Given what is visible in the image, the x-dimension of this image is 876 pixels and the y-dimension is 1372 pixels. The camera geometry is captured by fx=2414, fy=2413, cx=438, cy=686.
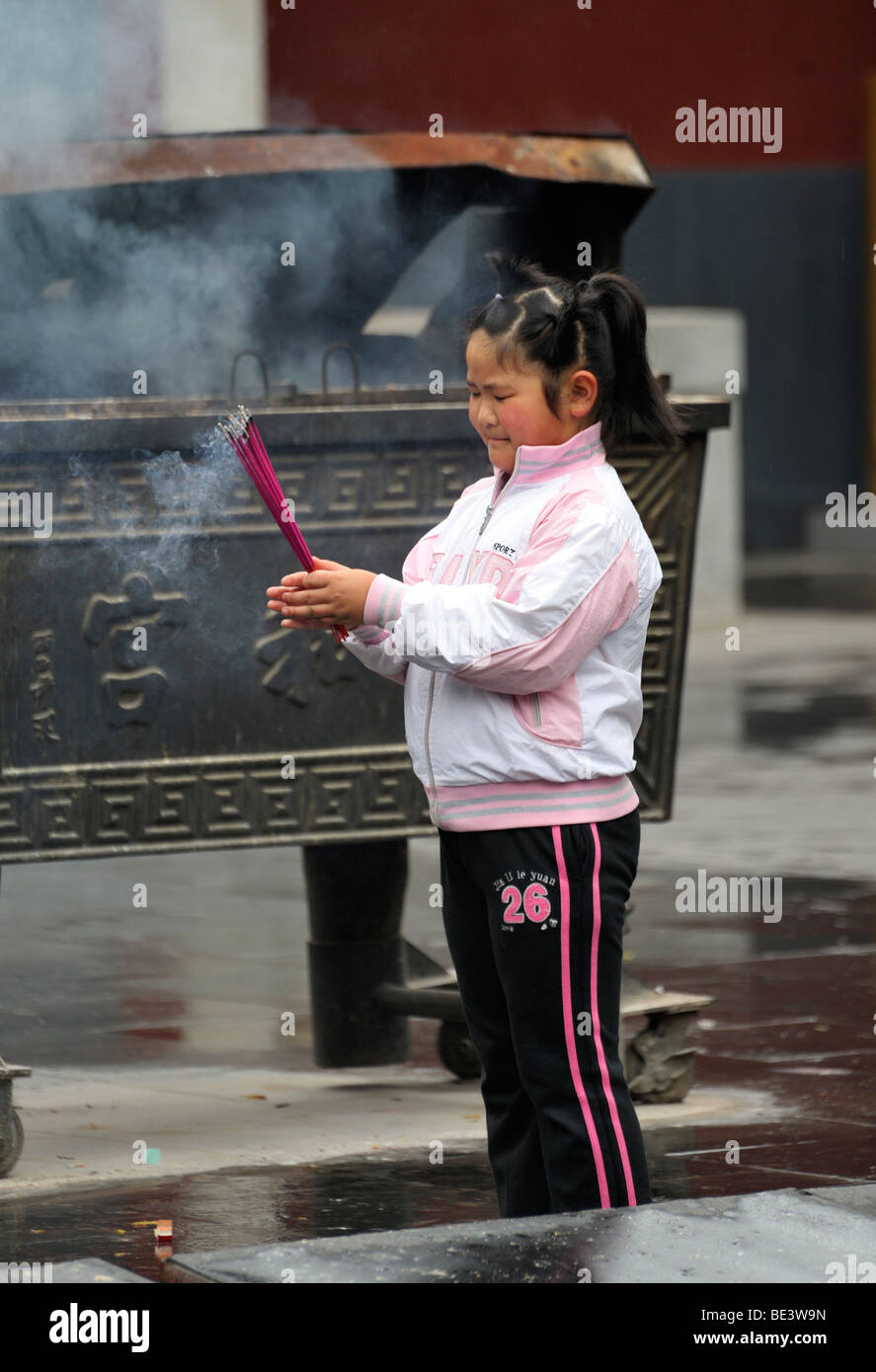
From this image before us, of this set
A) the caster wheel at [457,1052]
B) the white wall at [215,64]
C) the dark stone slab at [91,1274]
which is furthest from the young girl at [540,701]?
the white wall at [215,64]

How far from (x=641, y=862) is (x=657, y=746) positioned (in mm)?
3091

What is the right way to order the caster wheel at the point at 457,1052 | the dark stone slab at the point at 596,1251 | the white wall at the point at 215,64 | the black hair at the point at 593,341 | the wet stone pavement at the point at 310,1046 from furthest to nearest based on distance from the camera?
the white wall at the point at 215,64 → the caster wheel at the point at 457,1052 → the wet stone pavement at the point at 310,1046 → the black hair at the point at 593,341 → the dark stone slab at the point at 596,1251

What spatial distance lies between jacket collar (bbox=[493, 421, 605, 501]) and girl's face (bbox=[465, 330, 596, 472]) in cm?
2

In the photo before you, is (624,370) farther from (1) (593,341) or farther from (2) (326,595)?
(2) (326,595)

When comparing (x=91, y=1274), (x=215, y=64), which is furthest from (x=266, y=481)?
(x=215, y=64)

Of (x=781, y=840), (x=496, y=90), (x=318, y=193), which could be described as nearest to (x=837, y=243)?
(x=496, y=90)

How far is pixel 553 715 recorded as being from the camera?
328 cm

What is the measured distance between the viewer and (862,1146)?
180 inches

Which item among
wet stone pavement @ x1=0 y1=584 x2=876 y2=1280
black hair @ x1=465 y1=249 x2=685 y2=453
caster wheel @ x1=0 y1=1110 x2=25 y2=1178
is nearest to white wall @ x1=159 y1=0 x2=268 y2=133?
wet stone pavement @ x1=0 y1=584 x2=876 y2=1280

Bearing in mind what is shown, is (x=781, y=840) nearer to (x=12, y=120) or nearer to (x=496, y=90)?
(x=12, y=120)

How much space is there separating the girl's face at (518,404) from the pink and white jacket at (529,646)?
0.10ft

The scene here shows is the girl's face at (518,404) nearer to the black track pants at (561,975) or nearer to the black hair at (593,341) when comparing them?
the black hair at (593,341)

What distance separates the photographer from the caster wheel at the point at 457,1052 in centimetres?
524

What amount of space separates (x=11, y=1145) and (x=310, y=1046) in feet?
4.21
